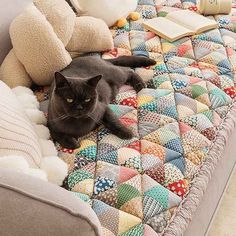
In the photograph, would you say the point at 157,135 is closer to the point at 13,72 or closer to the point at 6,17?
the point at 13,72

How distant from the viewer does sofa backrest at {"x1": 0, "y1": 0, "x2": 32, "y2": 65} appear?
5.13 feet

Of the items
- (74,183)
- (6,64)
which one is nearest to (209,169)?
(74,183)

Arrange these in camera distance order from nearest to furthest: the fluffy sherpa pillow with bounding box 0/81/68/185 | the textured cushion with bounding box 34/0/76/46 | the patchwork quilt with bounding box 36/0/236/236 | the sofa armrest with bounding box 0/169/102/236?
the sofa armrest with bounding box 0/169/102/236 → the fluffy sherpa pillow with bounding box 0/81/68/185 → the patchwork quilt with bounding box 36/0/236/236 → the textured cushion with bounding box 34/0/76/46

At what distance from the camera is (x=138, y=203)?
1114mm

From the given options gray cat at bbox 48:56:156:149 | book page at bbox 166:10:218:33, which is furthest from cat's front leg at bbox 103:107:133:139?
book page at bbox 166:10:218:33

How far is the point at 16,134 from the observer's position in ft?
3.63

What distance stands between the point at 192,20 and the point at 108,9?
40 centimetres

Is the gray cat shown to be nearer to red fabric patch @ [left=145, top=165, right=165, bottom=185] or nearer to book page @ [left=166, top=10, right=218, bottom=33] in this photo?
red fabric patch @ [left=145, top=165, right=165, bottom=185]

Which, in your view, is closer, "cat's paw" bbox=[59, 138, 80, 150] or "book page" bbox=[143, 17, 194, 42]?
"cat's paw" bbox=[59, 138, 80, 150]

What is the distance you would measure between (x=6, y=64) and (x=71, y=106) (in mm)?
394

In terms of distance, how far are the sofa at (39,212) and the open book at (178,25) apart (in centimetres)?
122

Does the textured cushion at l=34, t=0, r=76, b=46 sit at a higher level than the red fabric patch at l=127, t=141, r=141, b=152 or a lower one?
higher

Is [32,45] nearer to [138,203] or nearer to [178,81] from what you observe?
[178,81]

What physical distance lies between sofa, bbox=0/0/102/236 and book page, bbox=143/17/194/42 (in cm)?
122
